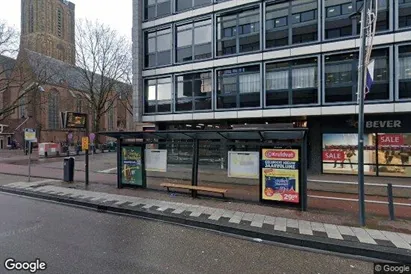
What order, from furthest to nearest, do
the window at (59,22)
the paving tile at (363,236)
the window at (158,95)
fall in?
the window at (59,22) < the window at (158,95) < the paving tile at (363,236)

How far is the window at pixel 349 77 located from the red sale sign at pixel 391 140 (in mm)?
2245

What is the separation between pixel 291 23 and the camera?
14719 millimetres

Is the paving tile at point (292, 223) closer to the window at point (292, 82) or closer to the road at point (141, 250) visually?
the road at point (141, 250)

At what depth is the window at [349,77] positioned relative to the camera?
43.4 feet

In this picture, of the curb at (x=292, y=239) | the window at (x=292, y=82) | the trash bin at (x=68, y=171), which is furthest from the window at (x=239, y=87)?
the curb at (x=292, y=239)

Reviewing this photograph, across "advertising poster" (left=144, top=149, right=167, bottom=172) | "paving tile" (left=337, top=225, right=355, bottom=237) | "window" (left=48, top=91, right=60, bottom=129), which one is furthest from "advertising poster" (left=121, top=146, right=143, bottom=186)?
"window" (left=48, top=91, right=60, bottom=129)

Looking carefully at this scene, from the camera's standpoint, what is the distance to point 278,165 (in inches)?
306

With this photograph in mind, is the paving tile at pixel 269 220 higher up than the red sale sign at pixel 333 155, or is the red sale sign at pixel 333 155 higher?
the red sale sign at pixel 333 155

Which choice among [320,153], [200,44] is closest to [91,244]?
[320,153]

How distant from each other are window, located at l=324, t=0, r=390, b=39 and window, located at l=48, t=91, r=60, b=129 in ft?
169

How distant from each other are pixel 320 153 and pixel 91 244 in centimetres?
1353

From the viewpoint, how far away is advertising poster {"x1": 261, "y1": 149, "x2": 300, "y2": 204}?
7.53 meters

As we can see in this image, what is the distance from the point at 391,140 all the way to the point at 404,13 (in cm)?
632

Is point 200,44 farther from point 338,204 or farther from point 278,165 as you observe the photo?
point 338,204
